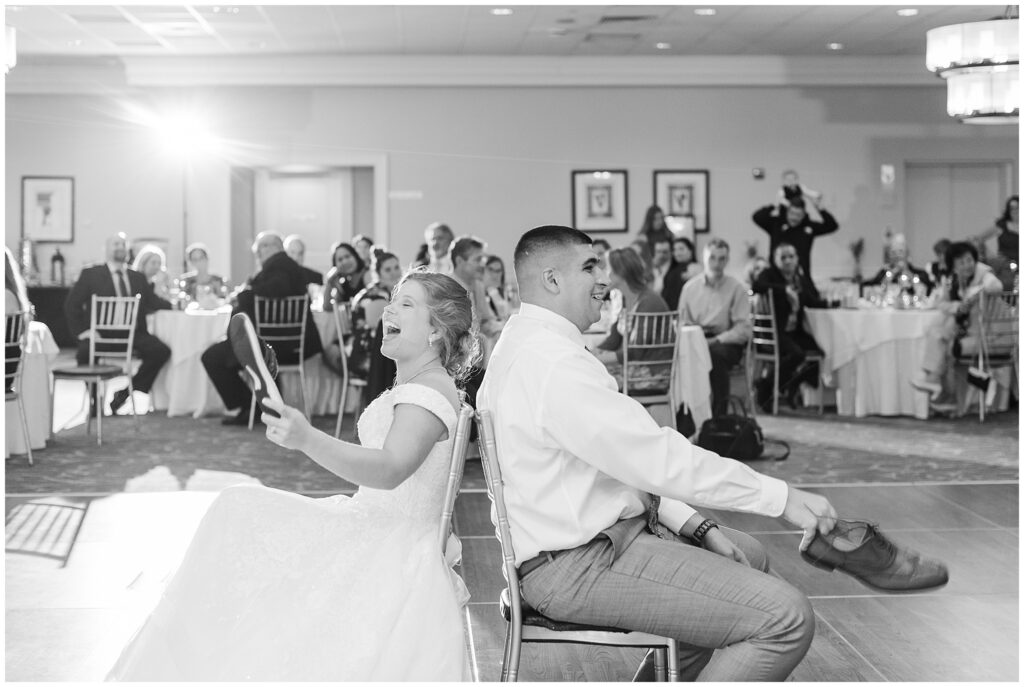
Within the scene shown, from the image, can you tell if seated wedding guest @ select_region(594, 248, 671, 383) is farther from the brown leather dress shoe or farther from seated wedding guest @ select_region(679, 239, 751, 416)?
the brown leather dress shoe

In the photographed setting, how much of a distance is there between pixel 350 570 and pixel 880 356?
677 centimetres

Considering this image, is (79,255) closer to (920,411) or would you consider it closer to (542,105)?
(542,105)

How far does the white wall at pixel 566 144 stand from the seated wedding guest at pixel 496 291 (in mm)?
4065

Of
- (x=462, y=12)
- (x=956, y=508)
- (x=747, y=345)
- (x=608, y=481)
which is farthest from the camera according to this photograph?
(x=462, y=12)

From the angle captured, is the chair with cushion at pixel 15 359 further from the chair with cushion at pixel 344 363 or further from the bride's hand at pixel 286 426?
the bride's hand at pixel 286 426

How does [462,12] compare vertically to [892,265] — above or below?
above

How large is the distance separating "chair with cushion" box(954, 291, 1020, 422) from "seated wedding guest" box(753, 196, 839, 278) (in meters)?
2.16

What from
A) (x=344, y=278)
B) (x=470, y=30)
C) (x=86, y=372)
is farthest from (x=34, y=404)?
(x=470, y=30)

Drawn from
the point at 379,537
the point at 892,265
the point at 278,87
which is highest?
the point at 278,87

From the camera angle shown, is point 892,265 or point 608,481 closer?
point 608,481

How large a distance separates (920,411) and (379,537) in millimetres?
6690

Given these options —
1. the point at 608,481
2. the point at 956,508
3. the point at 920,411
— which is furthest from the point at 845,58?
the point at 608,481

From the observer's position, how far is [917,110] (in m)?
13.3

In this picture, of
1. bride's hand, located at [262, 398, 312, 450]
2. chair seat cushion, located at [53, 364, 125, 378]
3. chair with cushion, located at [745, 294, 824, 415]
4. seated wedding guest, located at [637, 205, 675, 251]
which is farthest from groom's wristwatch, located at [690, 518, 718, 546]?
seated wedding guest, located at [637, 205, 675, 251]
